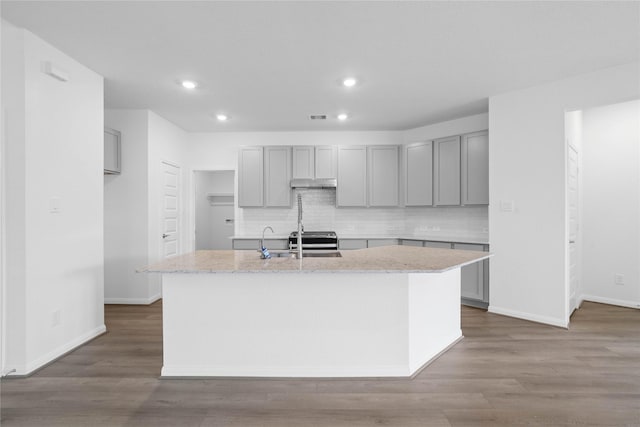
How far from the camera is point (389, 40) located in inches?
111

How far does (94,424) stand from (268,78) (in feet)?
10.6

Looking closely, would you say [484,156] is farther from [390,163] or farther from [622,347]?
[622,347]

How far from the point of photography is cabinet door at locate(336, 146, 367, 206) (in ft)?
18.9

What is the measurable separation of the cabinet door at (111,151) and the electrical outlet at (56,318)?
200cm

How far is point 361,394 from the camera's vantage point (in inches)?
93.8

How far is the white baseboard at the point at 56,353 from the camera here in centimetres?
268

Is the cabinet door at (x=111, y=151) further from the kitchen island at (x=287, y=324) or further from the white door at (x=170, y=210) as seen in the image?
the kitchen island at (x=287, y=324)

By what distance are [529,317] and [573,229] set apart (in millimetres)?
1289

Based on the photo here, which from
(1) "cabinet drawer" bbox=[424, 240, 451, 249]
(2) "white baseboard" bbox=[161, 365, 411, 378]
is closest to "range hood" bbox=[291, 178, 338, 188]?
(1) "cabinet drawer" bbox=[424, 240, 451, 249]

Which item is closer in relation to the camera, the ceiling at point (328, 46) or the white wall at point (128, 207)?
the ceiling at point (328, 46)

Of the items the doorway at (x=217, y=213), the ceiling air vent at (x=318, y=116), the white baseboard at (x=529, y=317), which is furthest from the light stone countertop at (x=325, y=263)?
the doorway at (x=217, y=213)

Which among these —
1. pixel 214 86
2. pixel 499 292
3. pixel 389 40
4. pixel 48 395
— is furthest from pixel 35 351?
pixel 499 292

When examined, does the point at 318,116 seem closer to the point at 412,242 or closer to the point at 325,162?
the point at 325,162

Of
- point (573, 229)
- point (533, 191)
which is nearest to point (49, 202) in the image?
point (533, 191)
